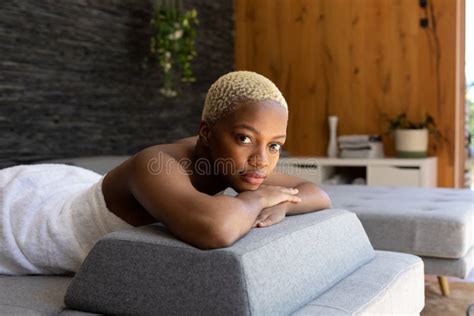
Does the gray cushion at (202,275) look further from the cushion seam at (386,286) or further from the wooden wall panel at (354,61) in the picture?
the wooden wall panel at (354,61)

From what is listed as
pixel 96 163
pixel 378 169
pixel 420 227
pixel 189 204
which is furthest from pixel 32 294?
pixel 378 169

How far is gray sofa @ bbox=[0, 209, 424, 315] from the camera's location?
1.01 m

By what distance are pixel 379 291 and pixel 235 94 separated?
0.49 metres

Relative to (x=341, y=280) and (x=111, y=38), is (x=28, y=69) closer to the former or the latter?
(x=111, y=38)

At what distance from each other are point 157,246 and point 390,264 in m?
0.62

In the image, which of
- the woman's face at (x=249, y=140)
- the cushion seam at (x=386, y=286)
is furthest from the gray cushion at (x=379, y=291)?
the woman's face at (x=249, y=140)

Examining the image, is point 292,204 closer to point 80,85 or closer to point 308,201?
A: point 308,201

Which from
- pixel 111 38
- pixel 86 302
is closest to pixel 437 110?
pixel 111 38

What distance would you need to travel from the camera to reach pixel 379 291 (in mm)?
1224

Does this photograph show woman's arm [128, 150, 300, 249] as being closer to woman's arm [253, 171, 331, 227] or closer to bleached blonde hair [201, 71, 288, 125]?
woman's arm [253, 171, 331, 227]

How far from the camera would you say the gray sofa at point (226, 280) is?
1.01 m

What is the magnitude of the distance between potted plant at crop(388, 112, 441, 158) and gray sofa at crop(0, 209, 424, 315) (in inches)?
122

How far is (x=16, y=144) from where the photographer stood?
9.96 ft

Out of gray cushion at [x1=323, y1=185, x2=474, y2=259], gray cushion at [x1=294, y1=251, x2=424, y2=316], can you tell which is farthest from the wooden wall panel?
gray cushion at [x1=294, y1=251, x2=424, y2=316]
